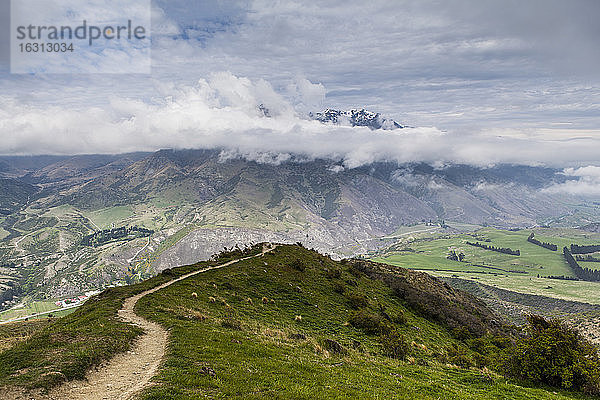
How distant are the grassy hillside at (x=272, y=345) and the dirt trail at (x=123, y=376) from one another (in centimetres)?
75

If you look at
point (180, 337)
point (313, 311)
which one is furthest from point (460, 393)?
point (313, 311)

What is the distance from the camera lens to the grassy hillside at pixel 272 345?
19703mm

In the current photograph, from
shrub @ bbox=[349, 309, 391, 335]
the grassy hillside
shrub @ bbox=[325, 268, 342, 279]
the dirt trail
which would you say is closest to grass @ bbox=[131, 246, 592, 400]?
the grassy hillside

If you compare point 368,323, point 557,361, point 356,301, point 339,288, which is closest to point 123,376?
point 368,323

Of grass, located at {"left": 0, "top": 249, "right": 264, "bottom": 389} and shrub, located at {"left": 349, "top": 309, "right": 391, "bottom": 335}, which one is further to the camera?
shrub, located at {"left": 349, "top": 309, "right": 391, "bottom": 335}

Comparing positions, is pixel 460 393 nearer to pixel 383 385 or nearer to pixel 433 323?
pixel 383 385

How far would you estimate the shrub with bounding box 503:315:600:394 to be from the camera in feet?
89.2

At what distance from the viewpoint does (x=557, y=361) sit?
28.4 meters

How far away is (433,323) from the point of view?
64625mm

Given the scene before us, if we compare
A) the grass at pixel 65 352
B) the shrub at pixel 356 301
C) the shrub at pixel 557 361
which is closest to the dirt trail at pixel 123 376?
the grass at pixel 65 352

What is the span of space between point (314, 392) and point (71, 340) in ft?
66.4

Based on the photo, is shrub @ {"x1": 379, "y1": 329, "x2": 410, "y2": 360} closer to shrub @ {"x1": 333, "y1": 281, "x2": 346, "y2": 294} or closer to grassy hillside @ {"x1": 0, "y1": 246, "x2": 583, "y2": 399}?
grassy hillside @ {"x1": 0, "y1": 246, "x2": 583, "y2": 399}

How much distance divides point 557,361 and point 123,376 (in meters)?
36.4

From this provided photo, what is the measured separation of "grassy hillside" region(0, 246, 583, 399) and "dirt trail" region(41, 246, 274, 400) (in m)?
0.75
